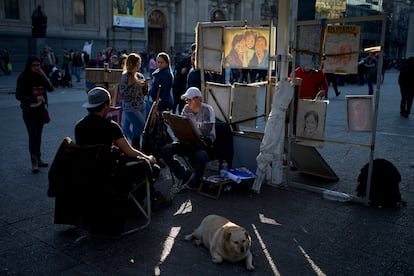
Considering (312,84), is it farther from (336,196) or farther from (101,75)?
(101,75)

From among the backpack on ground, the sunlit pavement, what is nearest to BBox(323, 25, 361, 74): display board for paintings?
the backpack on ground

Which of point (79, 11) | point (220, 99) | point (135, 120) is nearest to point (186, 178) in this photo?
point (220, 99)

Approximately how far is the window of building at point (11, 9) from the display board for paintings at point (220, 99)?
22673mm

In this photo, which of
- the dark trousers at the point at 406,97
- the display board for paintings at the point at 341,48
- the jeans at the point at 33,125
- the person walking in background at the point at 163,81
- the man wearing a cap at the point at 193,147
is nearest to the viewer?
the display board for paintings at the point at 341,48

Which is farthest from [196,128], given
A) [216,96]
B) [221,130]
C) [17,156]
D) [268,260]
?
[17,156]

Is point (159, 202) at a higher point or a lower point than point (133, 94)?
lower

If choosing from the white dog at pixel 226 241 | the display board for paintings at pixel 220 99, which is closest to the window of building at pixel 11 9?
the display board for paintings at pixel 220 99

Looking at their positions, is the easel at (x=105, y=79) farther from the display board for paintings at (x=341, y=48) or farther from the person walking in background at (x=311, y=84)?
the display board for paintings at (x=341, y=48)

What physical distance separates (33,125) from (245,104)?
3059mm

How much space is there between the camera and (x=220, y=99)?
618 centimetres

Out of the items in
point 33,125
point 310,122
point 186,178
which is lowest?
point 186,178

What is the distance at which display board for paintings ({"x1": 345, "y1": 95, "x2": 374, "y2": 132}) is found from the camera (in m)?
5.00

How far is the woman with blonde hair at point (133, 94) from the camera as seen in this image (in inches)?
260

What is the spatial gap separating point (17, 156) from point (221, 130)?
3490 millimetres
